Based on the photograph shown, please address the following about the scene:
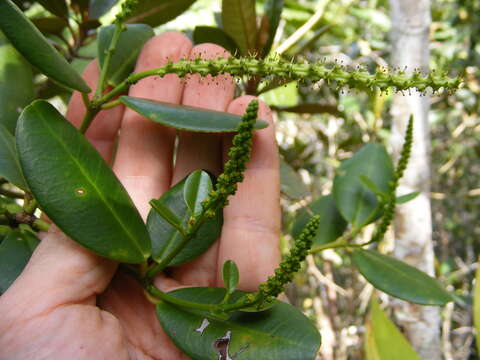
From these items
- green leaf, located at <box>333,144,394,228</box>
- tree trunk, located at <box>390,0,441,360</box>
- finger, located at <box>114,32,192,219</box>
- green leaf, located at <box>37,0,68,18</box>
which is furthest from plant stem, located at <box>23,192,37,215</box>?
tree trunk, located at <box>390,0,441,360</box>

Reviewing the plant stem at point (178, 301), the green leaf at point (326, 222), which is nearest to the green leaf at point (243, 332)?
the plant stem at point (178, 301)

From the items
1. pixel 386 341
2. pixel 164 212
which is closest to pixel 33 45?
pixel 164 212

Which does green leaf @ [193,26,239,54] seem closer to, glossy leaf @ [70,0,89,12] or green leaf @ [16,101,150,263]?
glossy leaf @ [70,0,89,12]

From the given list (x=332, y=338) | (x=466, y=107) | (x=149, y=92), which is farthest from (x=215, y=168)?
(x=466, y=107)

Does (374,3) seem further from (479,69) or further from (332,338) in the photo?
(332,338)

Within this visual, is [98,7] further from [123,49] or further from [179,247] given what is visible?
[179,247]

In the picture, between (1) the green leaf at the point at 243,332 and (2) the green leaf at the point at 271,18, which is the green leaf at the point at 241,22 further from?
(1) the green leaf at the point at 243,332
